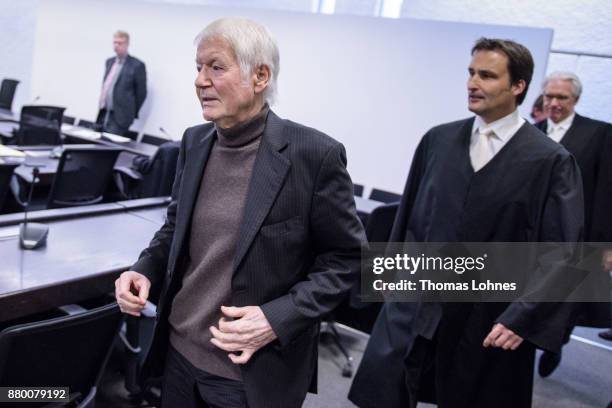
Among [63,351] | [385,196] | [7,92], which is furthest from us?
[7,92]

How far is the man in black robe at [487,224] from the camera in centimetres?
172

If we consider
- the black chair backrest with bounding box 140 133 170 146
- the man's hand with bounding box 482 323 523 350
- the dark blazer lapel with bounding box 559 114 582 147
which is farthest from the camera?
the black chair backrest with bounding box 140 133 170 146

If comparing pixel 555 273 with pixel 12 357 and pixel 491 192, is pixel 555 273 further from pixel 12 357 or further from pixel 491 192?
pixel 12 357

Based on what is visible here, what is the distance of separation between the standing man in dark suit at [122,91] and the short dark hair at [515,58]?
231 inches

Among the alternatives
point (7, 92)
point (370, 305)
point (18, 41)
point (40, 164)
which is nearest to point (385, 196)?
point (370, 305)

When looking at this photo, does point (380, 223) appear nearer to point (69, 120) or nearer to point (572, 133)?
point (572, 133)

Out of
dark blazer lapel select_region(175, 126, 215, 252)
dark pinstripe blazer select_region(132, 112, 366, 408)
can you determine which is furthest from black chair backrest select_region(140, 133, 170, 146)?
dark pinstripe blazer select_region(132, 112, 366, 408)

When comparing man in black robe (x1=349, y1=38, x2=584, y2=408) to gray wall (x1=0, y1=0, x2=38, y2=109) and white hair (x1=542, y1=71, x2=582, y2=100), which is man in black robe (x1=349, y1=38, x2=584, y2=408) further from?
gray wall (x1=0, y1=0, x2=38, y2=109)

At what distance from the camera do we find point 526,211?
1.78 metres

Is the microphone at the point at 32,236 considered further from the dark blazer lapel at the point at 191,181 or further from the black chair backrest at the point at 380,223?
the black chair backrest at the point at 380,223

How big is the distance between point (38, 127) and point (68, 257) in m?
3.37

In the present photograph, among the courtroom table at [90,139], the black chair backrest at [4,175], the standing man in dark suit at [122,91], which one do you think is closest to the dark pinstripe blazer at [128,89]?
the standing man in dark suit at [122,91]

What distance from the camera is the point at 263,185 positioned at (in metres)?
1.22

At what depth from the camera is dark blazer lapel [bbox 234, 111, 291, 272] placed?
3.93ft
